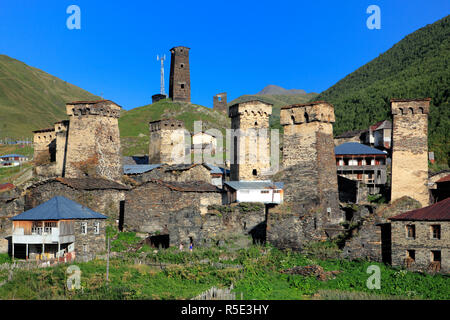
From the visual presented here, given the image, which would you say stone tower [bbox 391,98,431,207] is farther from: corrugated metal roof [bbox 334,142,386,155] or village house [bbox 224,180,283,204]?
corrugated metal roof [bbox 334,142,386,155]

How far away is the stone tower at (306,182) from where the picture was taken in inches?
1275

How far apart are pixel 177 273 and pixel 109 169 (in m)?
19.5

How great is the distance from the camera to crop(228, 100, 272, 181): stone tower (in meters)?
47.8

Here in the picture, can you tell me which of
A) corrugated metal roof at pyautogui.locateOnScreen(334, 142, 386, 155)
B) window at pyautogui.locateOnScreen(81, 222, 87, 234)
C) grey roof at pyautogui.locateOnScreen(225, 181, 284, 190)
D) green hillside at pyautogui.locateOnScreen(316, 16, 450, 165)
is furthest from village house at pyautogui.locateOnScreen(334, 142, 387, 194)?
window at pyautogui.locateOnScreen(81, 222, 87, 234)

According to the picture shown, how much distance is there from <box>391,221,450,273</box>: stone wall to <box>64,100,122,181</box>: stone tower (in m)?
26.1

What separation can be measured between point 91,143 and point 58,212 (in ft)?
39.7

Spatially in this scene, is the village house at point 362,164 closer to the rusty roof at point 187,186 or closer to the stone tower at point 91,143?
the rusty roof at point 187,186

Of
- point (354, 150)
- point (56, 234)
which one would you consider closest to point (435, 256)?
point (56, 234)

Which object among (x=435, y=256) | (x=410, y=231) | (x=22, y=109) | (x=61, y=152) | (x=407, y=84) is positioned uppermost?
(x=22, y=109)

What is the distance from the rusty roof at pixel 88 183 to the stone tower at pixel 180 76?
164 feet

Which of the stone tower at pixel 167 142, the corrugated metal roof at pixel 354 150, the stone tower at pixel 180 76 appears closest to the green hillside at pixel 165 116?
the stone tower at pixel 180 76

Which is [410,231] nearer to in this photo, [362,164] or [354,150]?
[362,164]

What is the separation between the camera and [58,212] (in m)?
33.4

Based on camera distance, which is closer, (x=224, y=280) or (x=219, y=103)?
(x=224, y=280)
